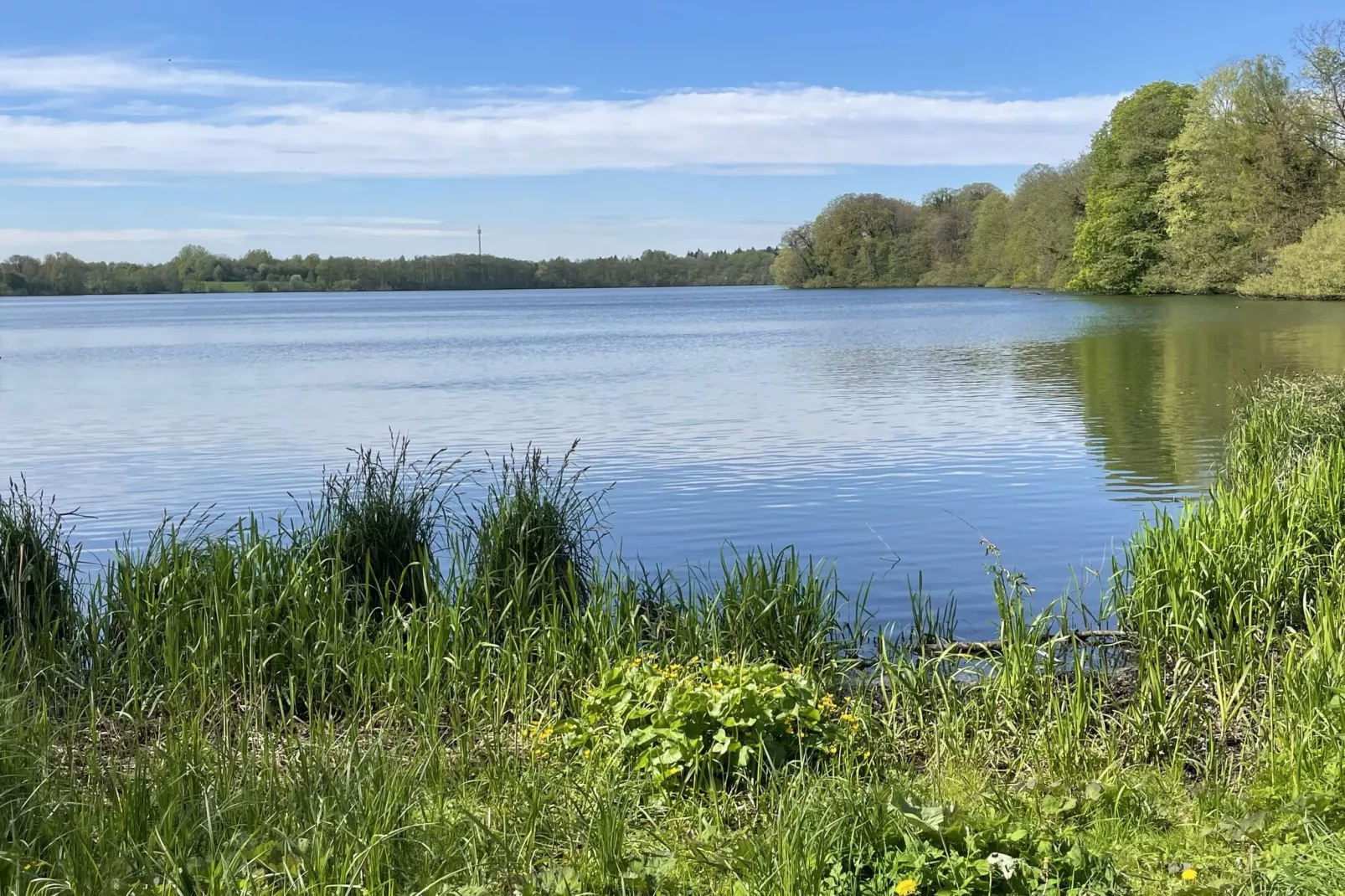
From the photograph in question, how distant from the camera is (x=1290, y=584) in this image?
716 centimetres

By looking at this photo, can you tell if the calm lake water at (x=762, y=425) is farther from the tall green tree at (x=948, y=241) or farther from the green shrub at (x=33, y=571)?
the tall green tree at (x=948, y=241)

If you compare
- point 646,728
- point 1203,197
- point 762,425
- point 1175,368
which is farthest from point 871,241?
point 646,728

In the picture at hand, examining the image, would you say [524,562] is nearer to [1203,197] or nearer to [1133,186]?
[1203,197]

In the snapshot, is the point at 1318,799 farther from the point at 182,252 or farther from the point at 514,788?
the point at 182,252

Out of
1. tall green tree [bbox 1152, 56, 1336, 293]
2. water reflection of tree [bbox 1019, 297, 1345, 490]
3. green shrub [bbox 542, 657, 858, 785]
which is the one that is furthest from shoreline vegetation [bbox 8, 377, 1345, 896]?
tall green tree [bbox 1152, 56, 1336, 293]

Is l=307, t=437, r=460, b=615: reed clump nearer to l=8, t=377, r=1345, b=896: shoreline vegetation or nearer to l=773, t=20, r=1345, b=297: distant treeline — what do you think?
l=8, t=377, r=1345, b=896: shoreline vegetation

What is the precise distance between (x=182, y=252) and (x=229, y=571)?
18320 centimetres

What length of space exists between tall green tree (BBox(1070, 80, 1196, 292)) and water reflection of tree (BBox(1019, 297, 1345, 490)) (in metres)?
21.6

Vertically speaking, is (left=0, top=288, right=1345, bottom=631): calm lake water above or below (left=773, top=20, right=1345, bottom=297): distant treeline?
below

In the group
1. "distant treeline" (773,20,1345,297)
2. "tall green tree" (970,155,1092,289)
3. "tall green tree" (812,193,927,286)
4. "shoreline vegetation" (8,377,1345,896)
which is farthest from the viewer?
"tall green tree" (812,193,927,286)

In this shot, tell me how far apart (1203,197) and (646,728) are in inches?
2586

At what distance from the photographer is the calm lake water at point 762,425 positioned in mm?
11758

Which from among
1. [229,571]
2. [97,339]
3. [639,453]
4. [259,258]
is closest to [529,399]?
[639,453]

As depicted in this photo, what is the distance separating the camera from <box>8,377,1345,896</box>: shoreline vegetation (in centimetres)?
398
